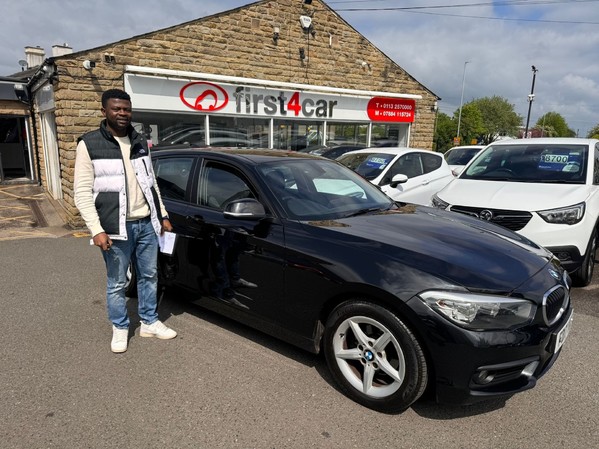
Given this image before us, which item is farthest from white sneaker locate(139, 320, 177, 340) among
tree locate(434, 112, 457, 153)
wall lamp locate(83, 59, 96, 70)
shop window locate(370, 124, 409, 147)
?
tree locate(434, 112, 457, 153)

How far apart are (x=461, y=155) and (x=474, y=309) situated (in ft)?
41.3

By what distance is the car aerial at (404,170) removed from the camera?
23.8ft

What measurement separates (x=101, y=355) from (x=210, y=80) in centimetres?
790

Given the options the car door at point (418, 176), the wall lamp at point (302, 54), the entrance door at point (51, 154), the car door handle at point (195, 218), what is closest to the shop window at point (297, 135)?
the wall lamp at point (302, 54)

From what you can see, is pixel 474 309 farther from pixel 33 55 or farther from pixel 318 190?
pixel 33 55

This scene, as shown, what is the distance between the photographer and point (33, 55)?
56.5 ft

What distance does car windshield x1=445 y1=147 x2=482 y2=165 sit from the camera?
13.6 metres

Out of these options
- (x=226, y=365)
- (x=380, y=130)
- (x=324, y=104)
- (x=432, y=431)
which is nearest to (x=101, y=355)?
(x=226, y=365)

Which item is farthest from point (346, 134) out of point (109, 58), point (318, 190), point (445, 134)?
point (445, 134)

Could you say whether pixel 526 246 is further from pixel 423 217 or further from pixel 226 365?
pixel 226 365

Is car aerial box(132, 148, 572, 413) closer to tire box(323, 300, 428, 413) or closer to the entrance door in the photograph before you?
tire box(323, 300, 428, 413)

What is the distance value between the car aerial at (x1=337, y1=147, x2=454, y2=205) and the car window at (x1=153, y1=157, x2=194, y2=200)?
3.81 m

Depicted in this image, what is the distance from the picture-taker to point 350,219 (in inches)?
127

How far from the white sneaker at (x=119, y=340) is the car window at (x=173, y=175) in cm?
125
